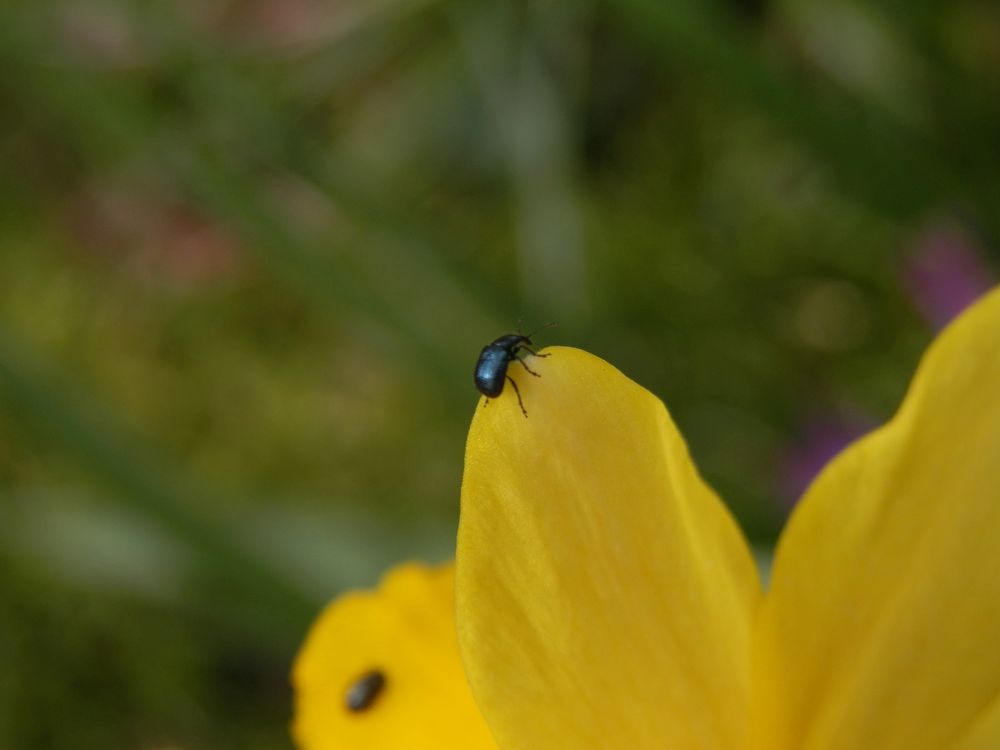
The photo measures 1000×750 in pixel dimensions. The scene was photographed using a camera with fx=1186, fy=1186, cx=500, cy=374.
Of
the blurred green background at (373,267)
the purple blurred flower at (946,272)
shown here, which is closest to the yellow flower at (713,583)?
the blurred green background at (373,267)

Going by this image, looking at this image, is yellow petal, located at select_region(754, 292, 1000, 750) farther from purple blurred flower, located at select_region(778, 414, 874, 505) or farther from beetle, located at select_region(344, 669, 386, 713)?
purple blurred flower, located at select_region(778, 414, 874, 505)

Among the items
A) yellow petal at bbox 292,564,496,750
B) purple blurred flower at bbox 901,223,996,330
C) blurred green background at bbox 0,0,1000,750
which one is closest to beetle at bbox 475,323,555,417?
yellow petal at bbox 292,564,496,750

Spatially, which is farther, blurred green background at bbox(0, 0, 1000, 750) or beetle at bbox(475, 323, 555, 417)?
blurred green background at bbox(0, 0, 1000, 750)

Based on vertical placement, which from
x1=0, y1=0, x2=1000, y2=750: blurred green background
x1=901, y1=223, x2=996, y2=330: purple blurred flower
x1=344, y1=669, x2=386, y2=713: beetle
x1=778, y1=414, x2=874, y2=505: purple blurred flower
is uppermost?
x1=0, y1=0, x2=1000, y2=750: blurred green background

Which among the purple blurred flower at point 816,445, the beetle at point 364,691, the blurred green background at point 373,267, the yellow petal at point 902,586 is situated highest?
the blurred green background at point 373,267

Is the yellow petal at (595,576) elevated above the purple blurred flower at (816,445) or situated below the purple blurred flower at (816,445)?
below

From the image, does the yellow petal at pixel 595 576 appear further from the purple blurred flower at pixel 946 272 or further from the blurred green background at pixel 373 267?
the purple blurred flower at pixel 946 272
